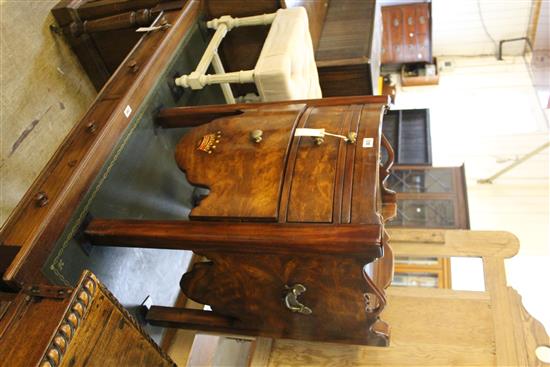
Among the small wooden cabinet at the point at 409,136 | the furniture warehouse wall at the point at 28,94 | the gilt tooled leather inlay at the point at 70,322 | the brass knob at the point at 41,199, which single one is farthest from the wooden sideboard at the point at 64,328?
the small wooden cabinet at the point at 409,136

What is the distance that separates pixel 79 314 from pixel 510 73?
21.2 feet

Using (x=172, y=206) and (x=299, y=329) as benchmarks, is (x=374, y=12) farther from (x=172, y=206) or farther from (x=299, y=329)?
(x=299, y=329)

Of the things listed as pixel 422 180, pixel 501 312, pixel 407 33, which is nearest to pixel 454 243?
pixel 501 312

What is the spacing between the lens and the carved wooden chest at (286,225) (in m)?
1.04

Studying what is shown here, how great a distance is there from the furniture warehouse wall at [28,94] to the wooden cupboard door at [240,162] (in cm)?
105

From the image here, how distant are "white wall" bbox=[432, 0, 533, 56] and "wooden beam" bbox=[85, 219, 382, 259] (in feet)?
18.3

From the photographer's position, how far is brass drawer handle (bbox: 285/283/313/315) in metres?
1.12

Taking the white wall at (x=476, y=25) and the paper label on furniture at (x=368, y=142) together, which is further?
the white wall at (x=476, y=25)

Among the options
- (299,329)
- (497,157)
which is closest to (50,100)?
(299,329)

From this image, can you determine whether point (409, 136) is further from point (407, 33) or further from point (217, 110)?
point (217, 110)

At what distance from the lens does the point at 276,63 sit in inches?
63.7

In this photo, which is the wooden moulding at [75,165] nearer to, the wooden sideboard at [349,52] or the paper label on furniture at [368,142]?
the paper label on furniture at [368,142]

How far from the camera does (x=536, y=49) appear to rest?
557 centimetres

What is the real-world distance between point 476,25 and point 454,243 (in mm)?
5138
